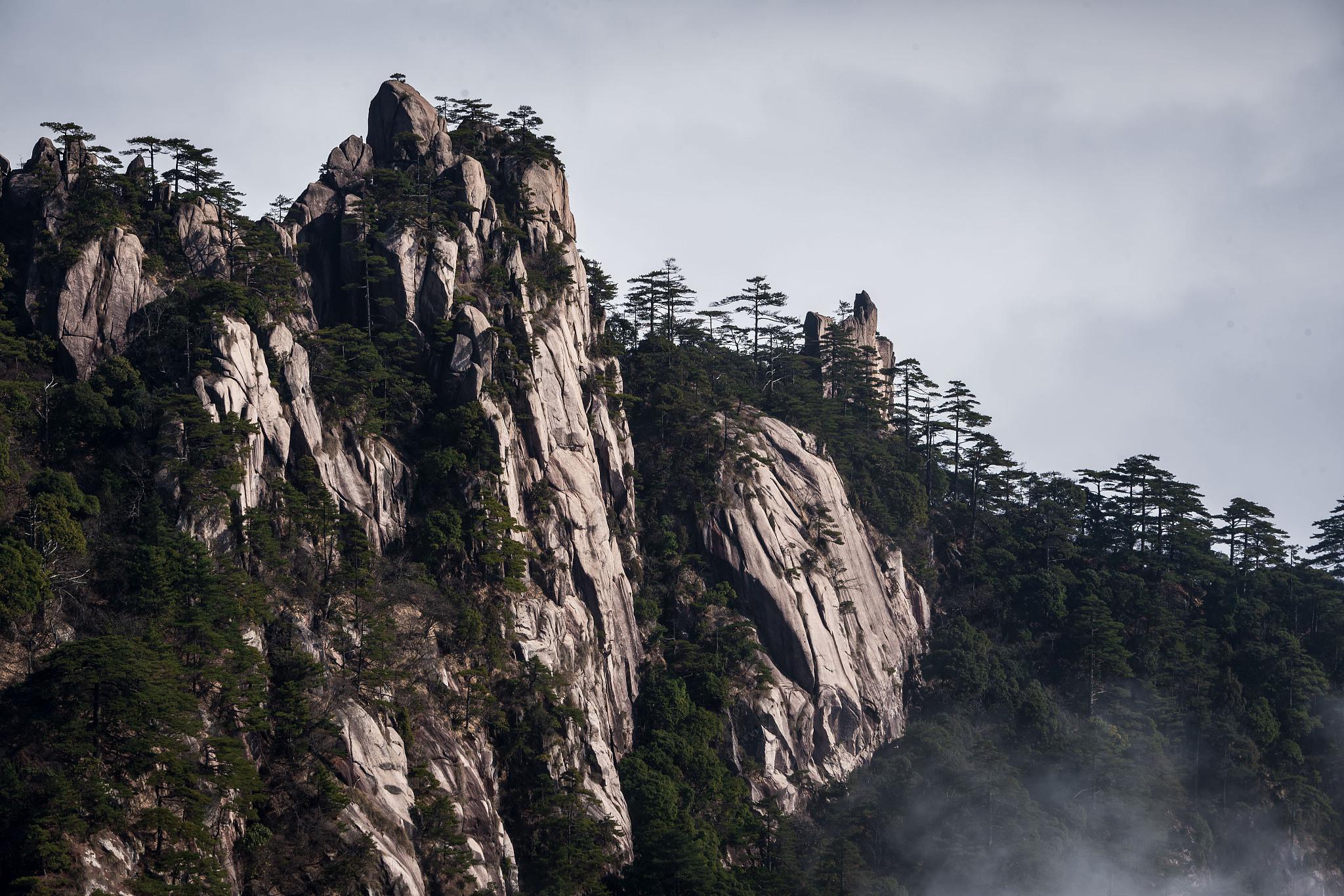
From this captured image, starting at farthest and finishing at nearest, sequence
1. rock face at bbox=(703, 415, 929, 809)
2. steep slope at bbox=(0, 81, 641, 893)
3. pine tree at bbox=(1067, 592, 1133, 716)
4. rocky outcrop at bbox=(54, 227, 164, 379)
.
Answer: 1. pine tree at bbox=(1067, 592, 1133, 716)
2. rock face at bbox=(703, 415, 929, 809)
3. rocky outcrop at bbox=(54, 227, 164, 379)
4. steep slope at bbox=(0, 81, 641, 893)

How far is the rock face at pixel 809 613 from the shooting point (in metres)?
81.3

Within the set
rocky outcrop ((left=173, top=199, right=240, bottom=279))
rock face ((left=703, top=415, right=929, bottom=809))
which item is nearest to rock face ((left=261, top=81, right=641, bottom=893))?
rocky outcrop ((left=173, top=199, right=240, bottom=279))

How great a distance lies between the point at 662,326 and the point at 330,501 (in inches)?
1776

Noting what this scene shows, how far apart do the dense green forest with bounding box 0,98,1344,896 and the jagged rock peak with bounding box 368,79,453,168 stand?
2138 mm

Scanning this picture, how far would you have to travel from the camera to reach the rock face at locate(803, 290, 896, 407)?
4761 inches

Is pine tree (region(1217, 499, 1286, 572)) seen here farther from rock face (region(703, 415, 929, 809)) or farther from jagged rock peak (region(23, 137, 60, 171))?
jagged rock peak (region(23, 137, 60, 171))

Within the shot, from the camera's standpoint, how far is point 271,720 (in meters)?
55.7

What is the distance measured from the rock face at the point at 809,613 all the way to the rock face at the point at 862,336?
19767 millimetres

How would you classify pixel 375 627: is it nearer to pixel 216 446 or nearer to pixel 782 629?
pixel 216 446

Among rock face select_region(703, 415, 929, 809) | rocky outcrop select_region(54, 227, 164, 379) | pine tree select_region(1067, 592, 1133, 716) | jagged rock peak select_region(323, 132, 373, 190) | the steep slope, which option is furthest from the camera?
pine tree select_region(1067, 592, 1133, 716)

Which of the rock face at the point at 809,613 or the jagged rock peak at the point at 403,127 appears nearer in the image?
the rock face at the point at 809,613

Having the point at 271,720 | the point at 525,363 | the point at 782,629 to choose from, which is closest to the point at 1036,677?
the point at 782,629

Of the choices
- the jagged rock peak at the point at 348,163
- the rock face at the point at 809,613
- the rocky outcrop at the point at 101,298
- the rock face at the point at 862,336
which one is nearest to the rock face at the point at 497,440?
the jagged rock peak at the point at 348,163

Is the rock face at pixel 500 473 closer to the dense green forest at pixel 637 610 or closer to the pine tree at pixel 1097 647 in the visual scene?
the dense green forest at pixel 637 610
